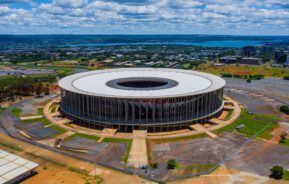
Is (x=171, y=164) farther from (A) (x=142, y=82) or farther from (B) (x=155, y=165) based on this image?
(A) (x=142, y=82)

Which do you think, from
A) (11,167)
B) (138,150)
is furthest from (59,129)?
(138,150)

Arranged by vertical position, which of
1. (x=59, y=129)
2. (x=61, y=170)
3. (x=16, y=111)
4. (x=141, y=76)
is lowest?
(x=61, y=170)


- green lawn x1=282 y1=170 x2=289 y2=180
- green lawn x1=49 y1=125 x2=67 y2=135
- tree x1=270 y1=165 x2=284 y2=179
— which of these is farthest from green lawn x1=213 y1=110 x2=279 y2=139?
green lawn x1=49 y1=125 x2=67 y2=135

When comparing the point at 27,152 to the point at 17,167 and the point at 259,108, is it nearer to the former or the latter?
the point at 17,167

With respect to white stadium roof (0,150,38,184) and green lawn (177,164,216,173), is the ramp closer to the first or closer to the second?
green lawn (177,164,216,173)

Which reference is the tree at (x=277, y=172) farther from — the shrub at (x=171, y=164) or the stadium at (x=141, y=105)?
the stadium at (x=141, y=105)

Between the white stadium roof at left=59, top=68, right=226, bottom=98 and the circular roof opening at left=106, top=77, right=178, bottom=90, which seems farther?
the circular roof opening at left=106, top=77, right=178, bottom=90

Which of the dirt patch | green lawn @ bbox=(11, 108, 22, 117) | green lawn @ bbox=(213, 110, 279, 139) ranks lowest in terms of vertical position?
the dirt patch
